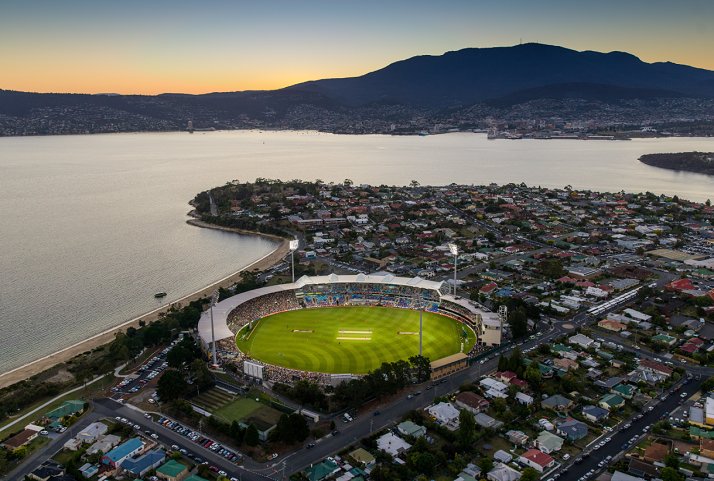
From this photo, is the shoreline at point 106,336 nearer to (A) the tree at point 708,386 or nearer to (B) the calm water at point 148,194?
(B) the calm water at point 148,194

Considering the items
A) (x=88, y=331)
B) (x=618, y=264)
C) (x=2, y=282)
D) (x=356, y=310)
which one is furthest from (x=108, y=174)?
(x=618, y=264)

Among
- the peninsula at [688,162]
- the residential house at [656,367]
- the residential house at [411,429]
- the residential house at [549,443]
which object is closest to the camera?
the residential house at [549,443]

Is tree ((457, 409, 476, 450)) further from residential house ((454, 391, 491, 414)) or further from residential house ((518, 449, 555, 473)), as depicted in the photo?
residential house ((518, 449, 555, 473))

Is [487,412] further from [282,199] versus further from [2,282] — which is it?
[282,199]

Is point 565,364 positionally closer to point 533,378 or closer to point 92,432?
point 533,378

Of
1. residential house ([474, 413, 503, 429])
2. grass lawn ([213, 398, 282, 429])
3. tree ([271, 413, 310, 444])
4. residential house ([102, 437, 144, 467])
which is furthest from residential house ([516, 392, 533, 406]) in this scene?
residential house ([102, 437, 144, 467])

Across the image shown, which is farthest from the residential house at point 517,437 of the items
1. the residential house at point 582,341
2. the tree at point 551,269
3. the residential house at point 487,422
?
the tree at point 551,269
